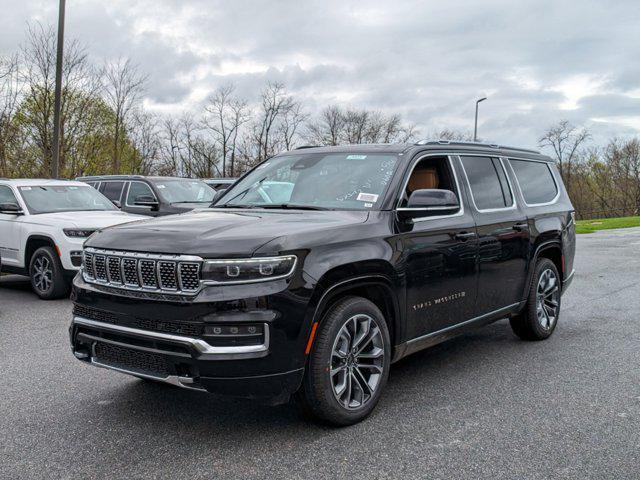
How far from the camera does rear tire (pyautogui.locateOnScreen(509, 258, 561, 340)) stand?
6.13 metres

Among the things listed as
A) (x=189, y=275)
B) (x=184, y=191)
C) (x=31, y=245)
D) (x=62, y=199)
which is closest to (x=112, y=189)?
(x=184, y=191)

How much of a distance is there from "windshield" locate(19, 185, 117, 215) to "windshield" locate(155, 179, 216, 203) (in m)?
2.47

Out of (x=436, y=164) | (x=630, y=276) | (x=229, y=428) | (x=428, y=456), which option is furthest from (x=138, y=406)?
(x=630, y=276)

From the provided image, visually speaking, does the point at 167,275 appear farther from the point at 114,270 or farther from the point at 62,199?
the point at 62,199

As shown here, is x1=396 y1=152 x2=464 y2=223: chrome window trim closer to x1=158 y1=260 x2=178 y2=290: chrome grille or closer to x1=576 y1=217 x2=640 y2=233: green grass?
x1=158 y1=260 x2=178 y2=290: chrome grille

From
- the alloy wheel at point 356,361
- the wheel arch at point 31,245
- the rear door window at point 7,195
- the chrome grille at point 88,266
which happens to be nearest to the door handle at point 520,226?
the alloy wheel at point 356,361

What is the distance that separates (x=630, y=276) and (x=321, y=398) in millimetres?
8989

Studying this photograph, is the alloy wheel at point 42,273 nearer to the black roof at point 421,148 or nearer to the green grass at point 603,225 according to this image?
the black roof at point 421,148

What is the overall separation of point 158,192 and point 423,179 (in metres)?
8.97

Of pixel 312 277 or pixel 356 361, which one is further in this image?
pixel 356 361

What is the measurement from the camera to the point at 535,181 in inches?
258

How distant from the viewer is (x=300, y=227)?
12.8ft

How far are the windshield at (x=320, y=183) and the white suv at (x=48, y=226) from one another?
429cm

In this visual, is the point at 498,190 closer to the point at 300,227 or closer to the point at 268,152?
the point at 300,227
